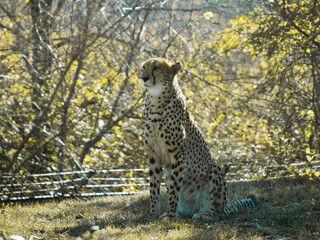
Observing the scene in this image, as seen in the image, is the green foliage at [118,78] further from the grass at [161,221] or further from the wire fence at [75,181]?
the grass at [161,221]

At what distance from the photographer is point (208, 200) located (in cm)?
519

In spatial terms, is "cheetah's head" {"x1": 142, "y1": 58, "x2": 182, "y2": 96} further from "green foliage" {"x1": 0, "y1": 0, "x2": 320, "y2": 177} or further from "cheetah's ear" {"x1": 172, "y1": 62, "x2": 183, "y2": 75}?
"green foliage" {"x1": 0, "y1": 0, "x2": 320, "y2": 177}

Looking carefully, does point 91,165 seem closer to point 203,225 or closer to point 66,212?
point 66,212

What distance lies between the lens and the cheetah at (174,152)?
502cm

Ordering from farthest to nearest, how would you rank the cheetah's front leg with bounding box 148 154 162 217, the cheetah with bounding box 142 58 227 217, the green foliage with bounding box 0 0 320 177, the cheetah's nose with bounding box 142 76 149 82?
the green foliage with bounding box 0 0 320 177 → the cheetah's front leg with bounding box 148 154 162 217 → the cheetah with bounding box 142 58 227 217 → the cheetah's nose with bounding box 142 76 149 82

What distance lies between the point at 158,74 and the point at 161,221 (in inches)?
63.8

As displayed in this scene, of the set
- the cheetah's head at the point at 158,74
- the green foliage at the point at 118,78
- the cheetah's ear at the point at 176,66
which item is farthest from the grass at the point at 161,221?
the cheetah's ear at the point at 176,66

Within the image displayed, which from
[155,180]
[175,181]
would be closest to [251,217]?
[175,181]

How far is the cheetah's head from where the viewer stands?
4.94 metres

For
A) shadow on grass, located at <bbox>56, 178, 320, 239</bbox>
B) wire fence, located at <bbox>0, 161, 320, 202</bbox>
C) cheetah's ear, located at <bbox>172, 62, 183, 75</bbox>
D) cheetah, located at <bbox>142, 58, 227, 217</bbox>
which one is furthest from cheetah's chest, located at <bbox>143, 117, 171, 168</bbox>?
wire fence, located at <bbox>0, 161, 320, 202</bbox>

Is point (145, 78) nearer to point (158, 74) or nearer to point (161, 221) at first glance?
point (158, 74)

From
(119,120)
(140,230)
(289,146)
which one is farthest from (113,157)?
(140,230)

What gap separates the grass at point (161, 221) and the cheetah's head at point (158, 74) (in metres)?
1.47

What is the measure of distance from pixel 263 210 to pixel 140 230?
167 cm
